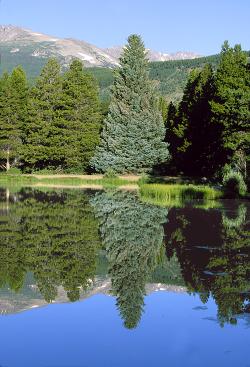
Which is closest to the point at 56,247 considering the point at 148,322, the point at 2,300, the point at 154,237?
the point at 154,237

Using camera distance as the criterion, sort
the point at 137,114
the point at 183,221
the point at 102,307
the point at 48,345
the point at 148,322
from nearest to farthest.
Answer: the point at 48,345 → the point at 148,322 → the point at 102,307 → the point at 183,221 → the point at 137,114

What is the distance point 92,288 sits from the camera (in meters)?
8.67

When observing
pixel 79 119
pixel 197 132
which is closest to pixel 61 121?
pixel 79 119

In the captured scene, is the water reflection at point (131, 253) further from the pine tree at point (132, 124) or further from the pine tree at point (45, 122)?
the pine tree at point (45, 122)

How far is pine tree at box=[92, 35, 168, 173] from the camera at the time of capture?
44062 millimetres

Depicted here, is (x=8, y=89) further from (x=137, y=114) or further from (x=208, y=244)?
(x=208, y=244)

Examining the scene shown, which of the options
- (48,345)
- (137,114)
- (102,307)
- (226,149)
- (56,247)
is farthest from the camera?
(137,114)

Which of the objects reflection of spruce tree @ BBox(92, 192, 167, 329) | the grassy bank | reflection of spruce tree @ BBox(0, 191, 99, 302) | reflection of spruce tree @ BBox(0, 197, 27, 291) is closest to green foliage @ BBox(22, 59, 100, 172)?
the grassy bank

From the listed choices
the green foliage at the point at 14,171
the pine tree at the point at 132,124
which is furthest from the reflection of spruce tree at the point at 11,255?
the green foliage at the point at 14,171

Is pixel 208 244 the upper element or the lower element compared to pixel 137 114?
lower

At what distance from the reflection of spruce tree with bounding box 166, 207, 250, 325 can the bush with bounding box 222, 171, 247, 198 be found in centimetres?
865

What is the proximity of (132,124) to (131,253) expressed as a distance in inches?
1308

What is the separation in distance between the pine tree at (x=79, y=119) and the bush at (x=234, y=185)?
71.1ft

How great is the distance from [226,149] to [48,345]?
97.2 feet
